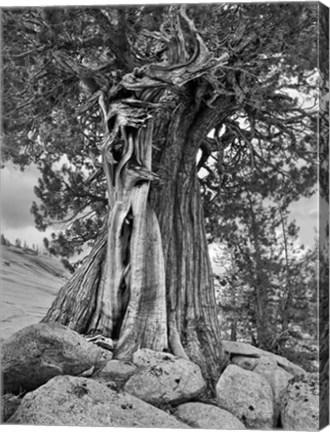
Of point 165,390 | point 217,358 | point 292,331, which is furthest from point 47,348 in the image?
→ point 292,331

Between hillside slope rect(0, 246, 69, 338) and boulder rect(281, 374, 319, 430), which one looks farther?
hillside slope rect(0, 246, 69, 338)

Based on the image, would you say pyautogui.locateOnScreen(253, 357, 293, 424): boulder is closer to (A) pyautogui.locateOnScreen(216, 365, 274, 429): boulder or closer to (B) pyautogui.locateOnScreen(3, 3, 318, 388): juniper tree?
(A) pyautogui.locateOnScreen(216, 365, 274, 429): boulder

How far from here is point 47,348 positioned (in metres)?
4.53

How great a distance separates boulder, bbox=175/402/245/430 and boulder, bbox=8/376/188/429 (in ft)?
0.26

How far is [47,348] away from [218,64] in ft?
6.99

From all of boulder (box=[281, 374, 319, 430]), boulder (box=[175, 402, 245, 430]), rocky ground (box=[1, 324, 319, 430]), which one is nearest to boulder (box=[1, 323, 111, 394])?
rocky ground (box=[1, 324, 319, 430])

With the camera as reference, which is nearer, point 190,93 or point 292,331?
point 292,331

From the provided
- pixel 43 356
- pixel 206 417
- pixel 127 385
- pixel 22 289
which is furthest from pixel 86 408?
pixel 22 289

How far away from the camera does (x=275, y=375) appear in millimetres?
4664

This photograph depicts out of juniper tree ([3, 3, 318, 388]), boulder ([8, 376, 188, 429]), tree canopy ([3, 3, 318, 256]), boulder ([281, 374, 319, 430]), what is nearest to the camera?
boulder ([281, 374, 319, 430])

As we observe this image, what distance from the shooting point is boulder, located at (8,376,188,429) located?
14.4ft

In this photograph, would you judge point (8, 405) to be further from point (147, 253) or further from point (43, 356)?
point (147, 253)

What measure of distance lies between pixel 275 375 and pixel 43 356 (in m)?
1.47

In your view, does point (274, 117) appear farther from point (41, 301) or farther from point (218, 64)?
point (41, 301)
